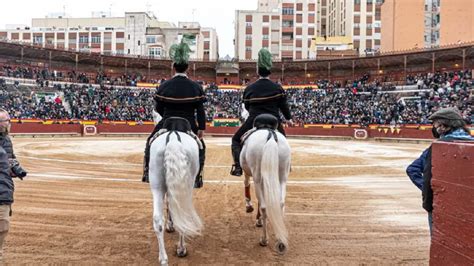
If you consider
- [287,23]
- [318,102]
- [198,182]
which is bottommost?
[198,182]

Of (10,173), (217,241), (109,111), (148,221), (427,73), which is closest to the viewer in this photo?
(10,173)

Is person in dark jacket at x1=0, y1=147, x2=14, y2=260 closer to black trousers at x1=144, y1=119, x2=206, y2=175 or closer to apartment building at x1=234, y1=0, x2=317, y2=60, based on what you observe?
black trousers at x1=144, y1=119, x2=206, y2=175

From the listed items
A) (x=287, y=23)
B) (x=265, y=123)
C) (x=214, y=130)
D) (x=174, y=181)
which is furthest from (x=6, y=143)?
(x=287, y=23)

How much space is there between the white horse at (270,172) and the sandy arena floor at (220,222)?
359mm

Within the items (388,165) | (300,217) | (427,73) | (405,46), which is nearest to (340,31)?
(405,46)

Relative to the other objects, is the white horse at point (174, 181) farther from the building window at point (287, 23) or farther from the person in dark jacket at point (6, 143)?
the building window at point (287, 23)

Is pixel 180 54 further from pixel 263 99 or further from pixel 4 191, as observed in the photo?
pixel 4 191

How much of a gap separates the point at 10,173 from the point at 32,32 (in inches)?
3727

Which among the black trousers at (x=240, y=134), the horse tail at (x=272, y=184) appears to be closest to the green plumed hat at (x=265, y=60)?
the black trousers at (x=240, y=134)

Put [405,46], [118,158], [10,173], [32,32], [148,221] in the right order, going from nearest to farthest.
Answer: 1. [10,173]
2. [148,221]
3. [118,158]
4. [405,46]
5. [32,32]

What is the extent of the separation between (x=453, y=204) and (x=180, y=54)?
3.88 metres

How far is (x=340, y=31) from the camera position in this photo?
288 ft

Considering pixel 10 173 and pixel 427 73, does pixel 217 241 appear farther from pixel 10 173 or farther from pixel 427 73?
pixel 427 73

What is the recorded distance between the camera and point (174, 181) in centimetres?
474
